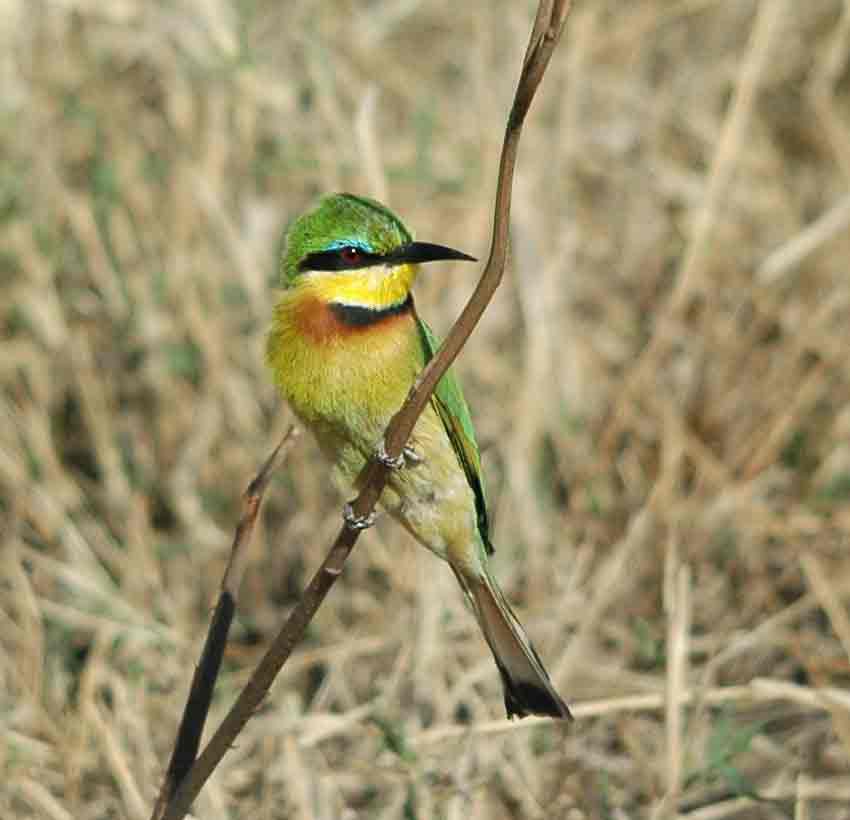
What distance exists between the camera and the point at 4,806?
2189mm

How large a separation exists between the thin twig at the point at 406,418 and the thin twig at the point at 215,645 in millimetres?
57

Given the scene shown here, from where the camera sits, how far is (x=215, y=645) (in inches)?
65.7

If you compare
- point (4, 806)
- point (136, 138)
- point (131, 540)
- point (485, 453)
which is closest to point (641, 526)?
point (485, 453)

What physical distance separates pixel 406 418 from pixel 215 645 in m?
0.37

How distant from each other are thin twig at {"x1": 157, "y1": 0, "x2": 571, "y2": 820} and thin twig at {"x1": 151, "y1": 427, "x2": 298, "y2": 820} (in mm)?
57

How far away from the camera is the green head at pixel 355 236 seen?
6.03 ft

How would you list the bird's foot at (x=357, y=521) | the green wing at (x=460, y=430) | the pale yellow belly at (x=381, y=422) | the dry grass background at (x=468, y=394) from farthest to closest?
the dry grass background at (x=468, y=394) < the green wing at (x=460, y=430) < the pale yellow belly at (x=381, y=422) < the bird's foot at (x=357, y=521)

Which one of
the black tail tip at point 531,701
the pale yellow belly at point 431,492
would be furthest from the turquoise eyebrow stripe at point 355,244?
the black tail tip at point 531,701

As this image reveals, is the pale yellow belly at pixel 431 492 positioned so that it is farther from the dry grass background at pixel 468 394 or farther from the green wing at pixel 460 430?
the dry grass background at pixel 468 394

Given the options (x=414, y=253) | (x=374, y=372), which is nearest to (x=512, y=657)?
(x=374, y=372)

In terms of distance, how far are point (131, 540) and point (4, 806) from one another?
0.88m

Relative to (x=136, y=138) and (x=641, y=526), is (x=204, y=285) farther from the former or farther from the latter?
(x=641, y=526)

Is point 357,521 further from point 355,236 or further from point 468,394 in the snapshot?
point 468,394

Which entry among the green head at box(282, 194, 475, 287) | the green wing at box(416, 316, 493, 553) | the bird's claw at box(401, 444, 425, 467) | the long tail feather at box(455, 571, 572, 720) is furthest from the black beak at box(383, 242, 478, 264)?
the long tail feather at box(455, 571, 572, 720)
